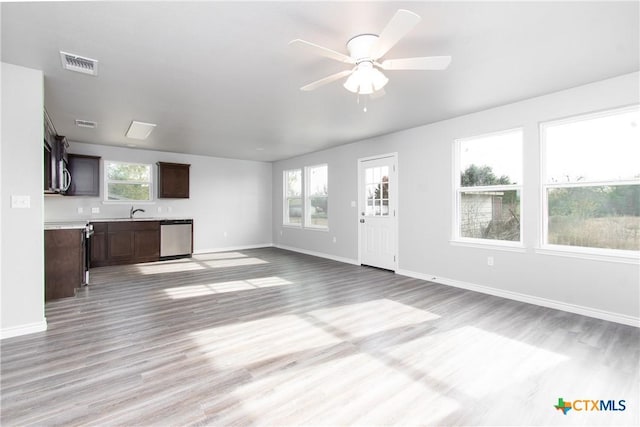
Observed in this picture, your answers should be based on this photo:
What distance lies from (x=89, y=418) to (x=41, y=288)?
190 centimetres

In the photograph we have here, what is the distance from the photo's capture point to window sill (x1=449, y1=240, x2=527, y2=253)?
382 centimetres

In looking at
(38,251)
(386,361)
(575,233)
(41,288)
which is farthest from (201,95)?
(575,233)

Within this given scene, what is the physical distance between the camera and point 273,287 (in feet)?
14.4

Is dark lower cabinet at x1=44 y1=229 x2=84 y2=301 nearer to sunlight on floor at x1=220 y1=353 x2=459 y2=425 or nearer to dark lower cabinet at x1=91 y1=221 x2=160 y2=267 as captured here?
dark lower cabinet at x1=91 y1=221 x2=160 y2=267

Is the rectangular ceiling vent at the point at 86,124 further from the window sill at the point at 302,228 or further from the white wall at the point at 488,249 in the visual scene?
the window sill at the point at 302,228

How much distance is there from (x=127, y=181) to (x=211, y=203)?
6.17ft

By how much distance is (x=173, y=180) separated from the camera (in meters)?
7.03

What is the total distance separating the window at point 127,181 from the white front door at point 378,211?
4844 millimetres

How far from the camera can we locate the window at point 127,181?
6.53 m

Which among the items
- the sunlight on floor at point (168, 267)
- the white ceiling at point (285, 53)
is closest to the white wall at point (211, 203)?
the sunlight on floor at point (168, 267)

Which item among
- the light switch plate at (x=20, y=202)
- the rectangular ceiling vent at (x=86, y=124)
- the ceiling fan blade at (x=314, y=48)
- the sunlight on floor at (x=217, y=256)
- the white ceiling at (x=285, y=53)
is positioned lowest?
the sunlight on floor at (x=217, y=256)

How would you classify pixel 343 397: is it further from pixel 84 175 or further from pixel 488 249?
pixel 84 175

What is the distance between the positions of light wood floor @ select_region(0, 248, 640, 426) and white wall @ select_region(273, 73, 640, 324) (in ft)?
1.02

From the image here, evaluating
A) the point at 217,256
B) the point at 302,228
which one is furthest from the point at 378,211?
the point at 217,256
